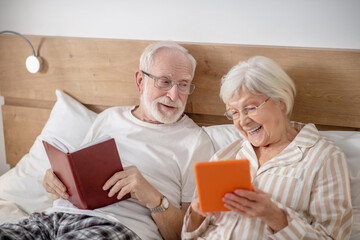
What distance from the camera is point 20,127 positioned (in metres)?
2.54

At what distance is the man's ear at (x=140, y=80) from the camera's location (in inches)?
79.2

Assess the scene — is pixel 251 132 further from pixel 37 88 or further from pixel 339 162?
pixel 37 88

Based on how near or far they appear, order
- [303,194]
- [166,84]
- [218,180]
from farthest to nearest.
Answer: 1. [166,84]
2. [303,194]
3. [218,180]

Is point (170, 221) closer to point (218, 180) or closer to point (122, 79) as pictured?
point (218, 180)

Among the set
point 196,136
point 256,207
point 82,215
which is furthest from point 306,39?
point 82,215

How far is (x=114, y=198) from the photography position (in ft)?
5.52

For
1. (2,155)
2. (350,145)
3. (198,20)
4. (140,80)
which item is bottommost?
(2,155)

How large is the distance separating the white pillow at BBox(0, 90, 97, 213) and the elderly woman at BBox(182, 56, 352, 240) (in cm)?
87

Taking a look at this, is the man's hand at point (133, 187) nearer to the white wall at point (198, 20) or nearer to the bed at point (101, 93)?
the bed at point (101, 93)

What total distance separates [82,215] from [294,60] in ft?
3.67

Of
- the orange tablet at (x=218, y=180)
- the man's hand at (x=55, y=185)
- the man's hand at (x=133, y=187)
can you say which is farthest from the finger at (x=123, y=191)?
→ the orange tablet at (x=218, y=180)

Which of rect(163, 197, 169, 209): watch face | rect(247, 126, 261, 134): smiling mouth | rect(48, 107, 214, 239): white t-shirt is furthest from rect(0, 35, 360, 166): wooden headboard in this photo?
rect(163, 197, 169, 209): watch face

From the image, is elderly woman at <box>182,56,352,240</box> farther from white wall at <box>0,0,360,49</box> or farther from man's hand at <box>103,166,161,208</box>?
white wall at <box>0,0,360,49</box>

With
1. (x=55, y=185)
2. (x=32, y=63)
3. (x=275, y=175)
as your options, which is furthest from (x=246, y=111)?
(x=32, y=63)
